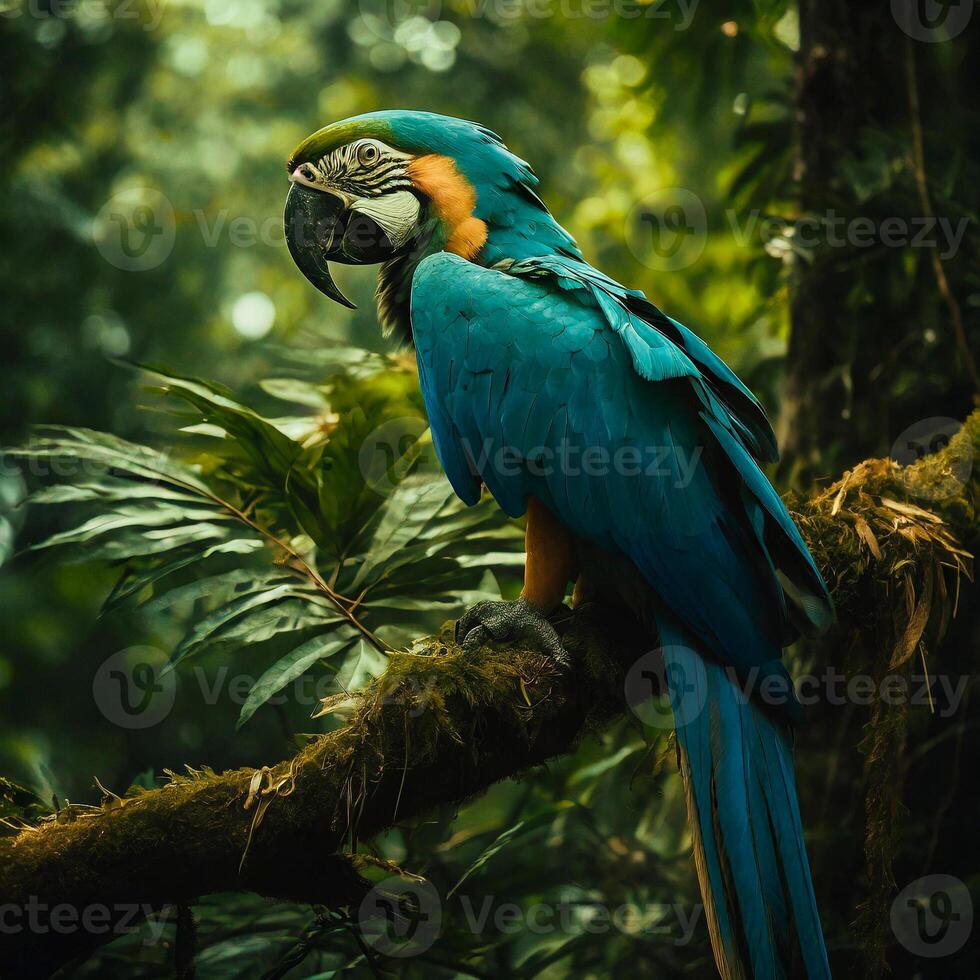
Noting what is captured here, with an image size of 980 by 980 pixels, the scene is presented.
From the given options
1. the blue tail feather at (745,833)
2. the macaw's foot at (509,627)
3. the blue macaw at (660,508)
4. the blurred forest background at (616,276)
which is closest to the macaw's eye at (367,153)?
the blue macaw at (660,508)

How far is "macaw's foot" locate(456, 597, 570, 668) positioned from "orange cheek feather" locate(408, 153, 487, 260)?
98 cm

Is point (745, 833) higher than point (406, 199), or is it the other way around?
point (406, 199)

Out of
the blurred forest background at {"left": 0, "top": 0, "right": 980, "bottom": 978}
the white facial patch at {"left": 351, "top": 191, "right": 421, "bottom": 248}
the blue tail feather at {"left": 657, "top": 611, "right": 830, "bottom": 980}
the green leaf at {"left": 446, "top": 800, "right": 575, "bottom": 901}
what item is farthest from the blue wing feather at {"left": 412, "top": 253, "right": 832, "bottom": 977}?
the green leaf at {"left": 446, "top": 800, "right": 575, "bottom": 901}

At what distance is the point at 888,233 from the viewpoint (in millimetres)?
3432

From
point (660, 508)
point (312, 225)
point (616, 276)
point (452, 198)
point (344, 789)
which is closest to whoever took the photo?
point (344, 789)

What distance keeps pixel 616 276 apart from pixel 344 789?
4.09 m

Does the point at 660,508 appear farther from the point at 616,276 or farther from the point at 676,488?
the point at 616,276

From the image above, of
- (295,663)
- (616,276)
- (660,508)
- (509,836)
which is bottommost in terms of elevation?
(509,836)

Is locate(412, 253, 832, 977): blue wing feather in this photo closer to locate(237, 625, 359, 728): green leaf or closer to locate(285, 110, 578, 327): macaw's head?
locate(285, 110, 578, 327): macaw's head

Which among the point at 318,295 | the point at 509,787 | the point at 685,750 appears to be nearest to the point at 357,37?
the point at 318,295

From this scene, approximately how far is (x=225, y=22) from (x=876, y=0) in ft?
19.0

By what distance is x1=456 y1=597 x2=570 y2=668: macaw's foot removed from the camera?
82.1 inches

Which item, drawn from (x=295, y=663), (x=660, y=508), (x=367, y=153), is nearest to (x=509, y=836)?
(x=295, y=663)

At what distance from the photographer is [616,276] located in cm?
526
